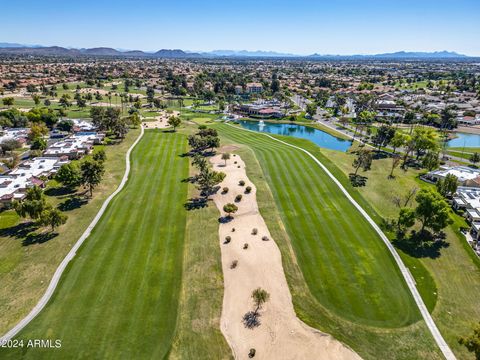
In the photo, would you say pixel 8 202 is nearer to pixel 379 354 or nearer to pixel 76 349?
pixel 76 349

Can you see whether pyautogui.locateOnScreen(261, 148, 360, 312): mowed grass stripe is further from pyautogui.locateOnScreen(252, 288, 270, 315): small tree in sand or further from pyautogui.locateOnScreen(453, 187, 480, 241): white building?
pyautogui.locateOnScreen(453, 187, 480, 241): white building

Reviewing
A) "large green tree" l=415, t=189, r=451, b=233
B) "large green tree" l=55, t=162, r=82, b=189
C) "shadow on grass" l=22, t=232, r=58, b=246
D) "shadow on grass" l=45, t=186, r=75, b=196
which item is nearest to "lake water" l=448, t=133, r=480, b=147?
"large green tree" l=415, t=189, r=451, b=233

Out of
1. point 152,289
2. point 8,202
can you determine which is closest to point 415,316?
point 152,289

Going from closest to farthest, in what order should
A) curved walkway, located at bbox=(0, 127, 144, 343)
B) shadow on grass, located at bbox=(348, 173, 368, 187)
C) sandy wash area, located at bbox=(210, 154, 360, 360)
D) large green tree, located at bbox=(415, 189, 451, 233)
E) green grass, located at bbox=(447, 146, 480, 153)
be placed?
sandy wash area, located at bbox=(210, 154, 360, 360) → curved walkway, located at bbox=(0, 127, 144, 343) → large green tree, located at bbox=(415, 189, 451, 233) → shadow on grass, located at bbox=(348, 173, 368, 187) → green grass, located at bbox=(447, 146, 480, 153)

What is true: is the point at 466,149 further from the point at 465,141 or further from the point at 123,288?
the point at 123,288

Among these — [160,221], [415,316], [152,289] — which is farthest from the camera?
[160,221]

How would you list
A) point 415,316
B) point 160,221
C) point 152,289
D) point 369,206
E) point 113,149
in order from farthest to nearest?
point 113,149
point 369,206
point 160,221
point 152,289
point 415,316
